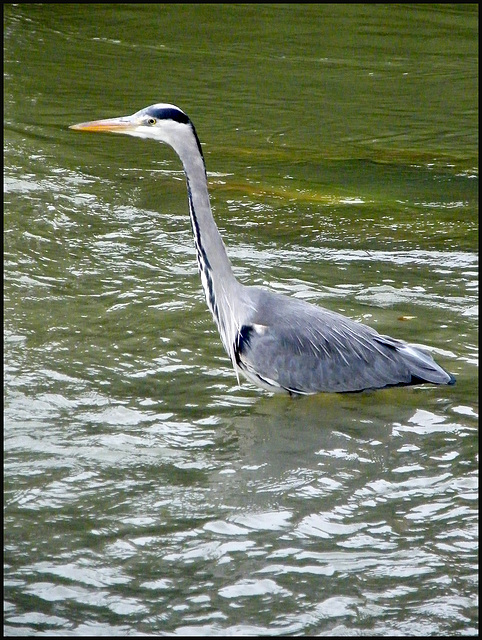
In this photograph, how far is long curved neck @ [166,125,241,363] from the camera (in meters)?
5.64

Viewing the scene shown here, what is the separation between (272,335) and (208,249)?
615mm

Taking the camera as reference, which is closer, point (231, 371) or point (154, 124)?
point (154, 124)

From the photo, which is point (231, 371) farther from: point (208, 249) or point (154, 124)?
point (154, 124)

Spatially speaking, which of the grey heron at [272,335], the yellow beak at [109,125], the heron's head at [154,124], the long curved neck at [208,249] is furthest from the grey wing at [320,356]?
the yellow beak at [109,125]

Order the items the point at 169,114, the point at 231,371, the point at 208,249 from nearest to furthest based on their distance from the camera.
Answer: the point at 169,114
the point at 208,249
the point at 231,371

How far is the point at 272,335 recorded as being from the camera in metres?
5.65

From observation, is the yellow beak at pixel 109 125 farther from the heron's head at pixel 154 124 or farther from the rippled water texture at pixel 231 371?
the rippled water texture at pixel 231 371

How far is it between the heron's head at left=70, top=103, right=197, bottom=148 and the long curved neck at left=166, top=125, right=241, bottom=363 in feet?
0.16

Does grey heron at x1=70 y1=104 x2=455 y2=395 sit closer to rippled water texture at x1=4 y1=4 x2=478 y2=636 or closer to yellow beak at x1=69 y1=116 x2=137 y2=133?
yellow beak at x1=69 y1=116 x2=137 y2=133

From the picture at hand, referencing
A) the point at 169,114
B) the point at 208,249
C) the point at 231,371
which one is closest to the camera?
the point at 169,114

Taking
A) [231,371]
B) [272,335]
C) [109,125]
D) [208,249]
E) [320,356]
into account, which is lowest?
[231,371]

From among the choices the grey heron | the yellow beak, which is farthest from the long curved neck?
the yellow beak

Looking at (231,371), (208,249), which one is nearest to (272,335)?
(231,371)

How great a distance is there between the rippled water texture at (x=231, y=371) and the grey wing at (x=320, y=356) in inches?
6.9
